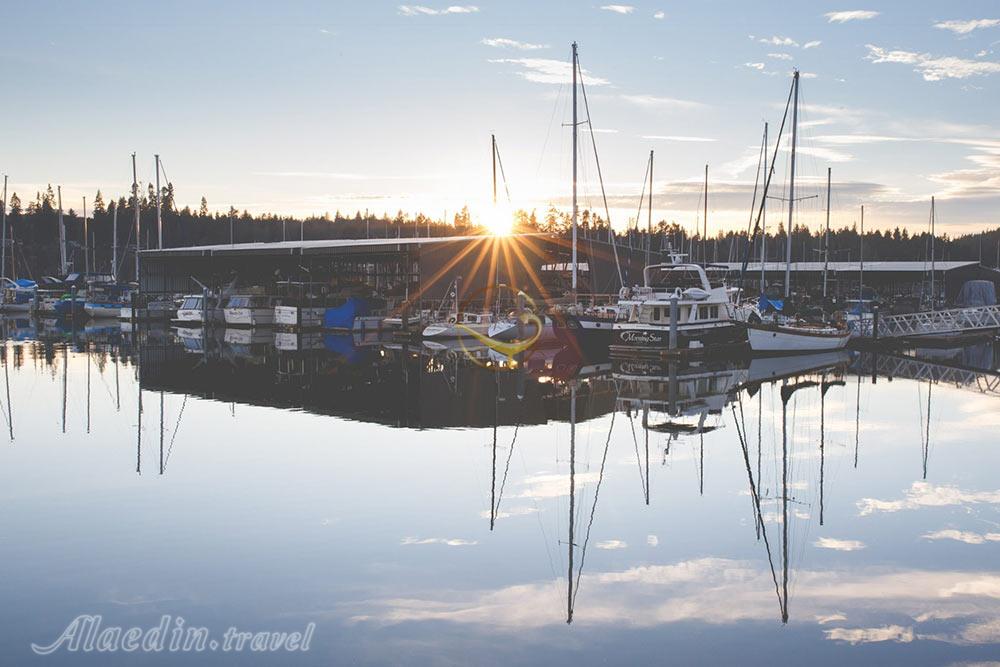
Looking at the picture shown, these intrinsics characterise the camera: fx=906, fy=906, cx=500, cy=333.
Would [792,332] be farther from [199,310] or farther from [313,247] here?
[199,310]

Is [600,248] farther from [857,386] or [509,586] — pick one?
[509,586]

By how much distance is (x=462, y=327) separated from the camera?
56.0m

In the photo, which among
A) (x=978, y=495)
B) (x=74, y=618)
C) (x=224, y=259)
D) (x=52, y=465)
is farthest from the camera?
(x=224, y=259)

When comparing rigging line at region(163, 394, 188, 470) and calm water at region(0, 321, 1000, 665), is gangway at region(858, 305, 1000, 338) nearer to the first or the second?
calm water at region(0, 321, 1000, 665)

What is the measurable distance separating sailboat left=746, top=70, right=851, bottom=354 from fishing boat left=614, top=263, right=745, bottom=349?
1.10 m

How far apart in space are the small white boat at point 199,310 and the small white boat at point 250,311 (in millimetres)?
1553

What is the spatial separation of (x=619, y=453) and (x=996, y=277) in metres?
91.7

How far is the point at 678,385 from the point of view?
3403 cm

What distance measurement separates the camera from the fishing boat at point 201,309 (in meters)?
75.3

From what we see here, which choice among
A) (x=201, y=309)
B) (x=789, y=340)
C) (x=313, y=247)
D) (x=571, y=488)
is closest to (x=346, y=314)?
(x=313, y=247)

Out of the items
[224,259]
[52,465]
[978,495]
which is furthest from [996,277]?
[52,465]

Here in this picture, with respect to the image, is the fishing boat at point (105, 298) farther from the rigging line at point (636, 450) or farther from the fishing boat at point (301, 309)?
the rigging line at point (636, 450)

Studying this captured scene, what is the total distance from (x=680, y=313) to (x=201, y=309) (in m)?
45.6

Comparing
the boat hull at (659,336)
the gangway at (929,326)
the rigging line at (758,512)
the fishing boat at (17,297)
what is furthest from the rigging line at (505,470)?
the fishing boat at (17,297)
